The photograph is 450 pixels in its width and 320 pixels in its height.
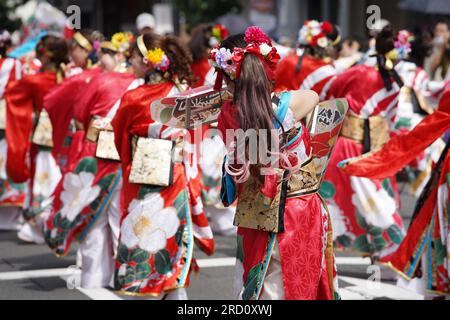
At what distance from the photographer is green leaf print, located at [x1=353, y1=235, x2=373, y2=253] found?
7.52 metres

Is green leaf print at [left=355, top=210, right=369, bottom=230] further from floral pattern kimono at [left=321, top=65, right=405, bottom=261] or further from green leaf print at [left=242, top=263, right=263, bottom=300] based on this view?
green leaf print at [left=242, top=263, right=263, bottom=300]

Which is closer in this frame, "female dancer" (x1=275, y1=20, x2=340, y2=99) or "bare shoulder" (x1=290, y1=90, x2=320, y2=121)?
"bare shoulder" (x1=290, y1=90, x2=320, y2=121)

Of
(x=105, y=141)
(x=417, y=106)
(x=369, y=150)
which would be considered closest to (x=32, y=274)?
(x=105, y=141)

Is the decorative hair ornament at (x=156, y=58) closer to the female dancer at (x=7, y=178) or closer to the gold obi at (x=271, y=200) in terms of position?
the gold obi at (x=271, y=200)

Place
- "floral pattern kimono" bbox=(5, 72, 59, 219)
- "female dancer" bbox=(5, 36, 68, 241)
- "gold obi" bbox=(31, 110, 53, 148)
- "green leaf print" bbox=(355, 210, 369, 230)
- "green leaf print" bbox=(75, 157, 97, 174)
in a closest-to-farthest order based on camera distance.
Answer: "green leaf print" bbox=(75, 157, 97, 174) → "green leaf print" bbox=(355, 210, 369, 230) → "female dancer" bbox=(5, 36, 68, 241) → "gold obi" bbox=(31, 110, 53, 148) → "floral pattern kimono" bbox=(5, 72, 59, 219)

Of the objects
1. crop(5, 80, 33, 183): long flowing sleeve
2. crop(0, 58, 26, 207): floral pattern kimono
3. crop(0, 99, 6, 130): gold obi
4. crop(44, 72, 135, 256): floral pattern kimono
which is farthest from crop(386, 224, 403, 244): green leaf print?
crop(0, 99, 6, 130): gold obi

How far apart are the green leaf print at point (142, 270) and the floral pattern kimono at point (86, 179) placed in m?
1.07

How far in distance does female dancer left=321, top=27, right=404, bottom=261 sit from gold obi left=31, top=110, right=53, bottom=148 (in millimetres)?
2727

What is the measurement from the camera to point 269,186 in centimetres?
421

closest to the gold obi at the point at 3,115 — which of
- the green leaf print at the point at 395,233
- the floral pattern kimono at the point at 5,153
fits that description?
the floral pattern kimono at the point at 5,153

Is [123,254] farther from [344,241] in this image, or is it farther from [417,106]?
[417,106]
